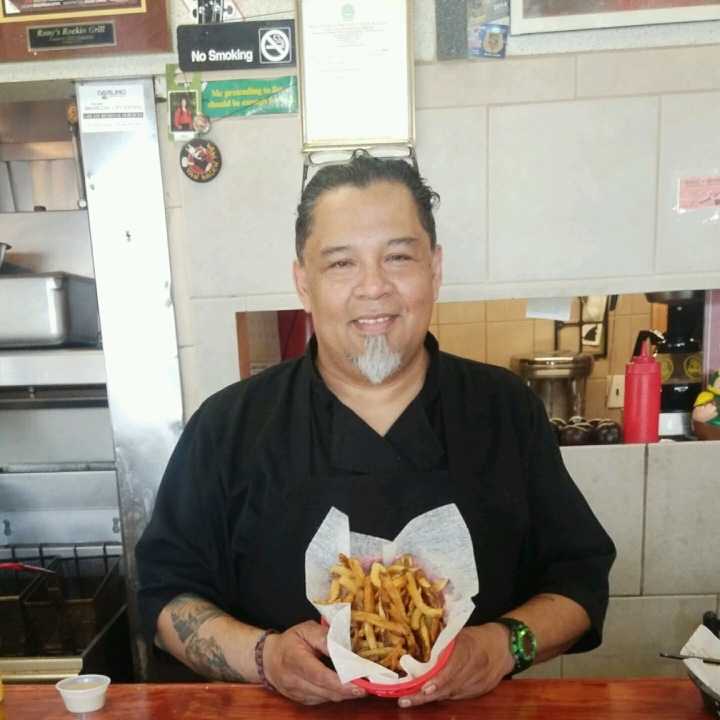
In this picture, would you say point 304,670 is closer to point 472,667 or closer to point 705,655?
point 472,667

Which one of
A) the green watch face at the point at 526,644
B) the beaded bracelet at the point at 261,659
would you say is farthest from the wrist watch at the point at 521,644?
the beaded bracelet at the point at 261,659

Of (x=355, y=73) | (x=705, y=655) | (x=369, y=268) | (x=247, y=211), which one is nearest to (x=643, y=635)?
(x=705, y=655)

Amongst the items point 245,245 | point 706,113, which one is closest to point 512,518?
point 245,245

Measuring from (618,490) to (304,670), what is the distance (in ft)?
3.82

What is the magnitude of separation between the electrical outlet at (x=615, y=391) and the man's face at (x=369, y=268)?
105cm

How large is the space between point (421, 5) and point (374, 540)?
1.39m

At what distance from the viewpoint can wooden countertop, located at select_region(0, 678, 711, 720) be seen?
0.92 m

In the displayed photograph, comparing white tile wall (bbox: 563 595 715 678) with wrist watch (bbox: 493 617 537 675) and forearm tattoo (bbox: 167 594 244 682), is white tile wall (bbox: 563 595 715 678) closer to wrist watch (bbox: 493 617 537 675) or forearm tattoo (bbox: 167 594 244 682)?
wrist watch (bbox: 493 617 537 675)

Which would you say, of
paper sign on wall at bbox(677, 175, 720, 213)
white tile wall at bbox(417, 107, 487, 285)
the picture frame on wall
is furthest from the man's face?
paper sign on wall at bbox(677, 175, 720, 213)

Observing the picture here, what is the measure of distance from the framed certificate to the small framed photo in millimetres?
294

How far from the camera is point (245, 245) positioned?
1.70m

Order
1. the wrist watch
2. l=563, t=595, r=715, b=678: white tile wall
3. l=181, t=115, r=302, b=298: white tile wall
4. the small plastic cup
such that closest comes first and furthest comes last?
the small plastic cup → the wrist watch → l=181, t=115, r=302, b=298: white tile wall → l=563, t=595, r=715, b=678: white tile wall

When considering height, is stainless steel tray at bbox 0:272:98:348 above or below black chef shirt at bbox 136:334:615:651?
above

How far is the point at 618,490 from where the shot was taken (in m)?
1.73
